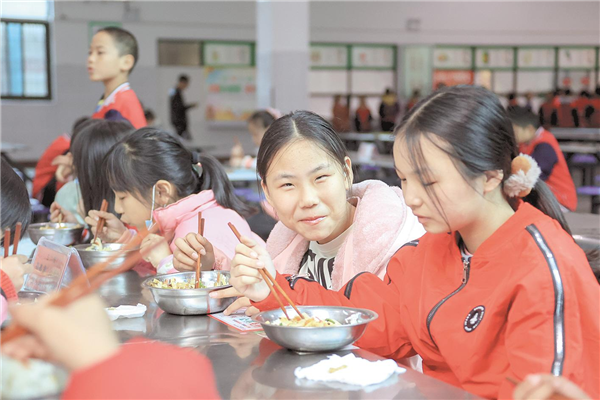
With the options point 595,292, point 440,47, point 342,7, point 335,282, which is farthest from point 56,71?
point 595,292

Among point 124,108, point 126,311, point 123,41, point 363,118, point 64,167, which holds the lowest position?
point 126,311

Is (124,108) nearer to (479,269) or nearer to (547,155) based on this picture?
(479,269)

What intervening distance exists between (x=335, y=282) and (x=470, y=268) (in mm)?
554

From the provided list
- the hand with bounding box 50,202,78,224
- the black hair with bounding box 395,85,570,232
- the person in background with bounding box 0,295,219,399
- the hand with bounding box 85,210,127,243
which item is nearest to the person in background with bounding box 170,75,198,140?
the hand with bounding box 50,202,78,224

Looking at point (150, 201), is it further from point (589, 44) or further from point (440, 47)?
point (589, 44)

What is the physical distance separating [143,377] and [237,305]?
0.88 m

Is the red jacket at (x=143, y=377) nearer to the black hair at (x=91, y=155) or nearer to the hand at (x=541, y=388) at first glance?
the hand at (x=541, y=388)

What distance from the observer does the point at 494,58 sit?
1503 centimetres

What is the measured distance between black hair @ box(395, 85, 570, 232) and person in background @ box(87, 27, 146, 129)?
8.44 ft

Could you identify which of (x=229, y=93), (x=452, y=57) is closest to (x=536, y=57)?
(x=452, y=57)

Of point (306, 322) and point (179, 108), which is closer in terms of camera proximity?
point (306, 322)

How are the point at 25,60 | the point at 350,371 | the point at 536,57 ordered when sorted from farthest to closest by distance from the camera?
1. the point at 536,57
2. the point at 25,60
3. the point at 350,371

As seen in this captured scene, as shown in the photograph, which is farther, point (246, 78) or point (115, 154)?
point (246, 78)

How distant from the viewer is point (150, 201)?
2416 mm
